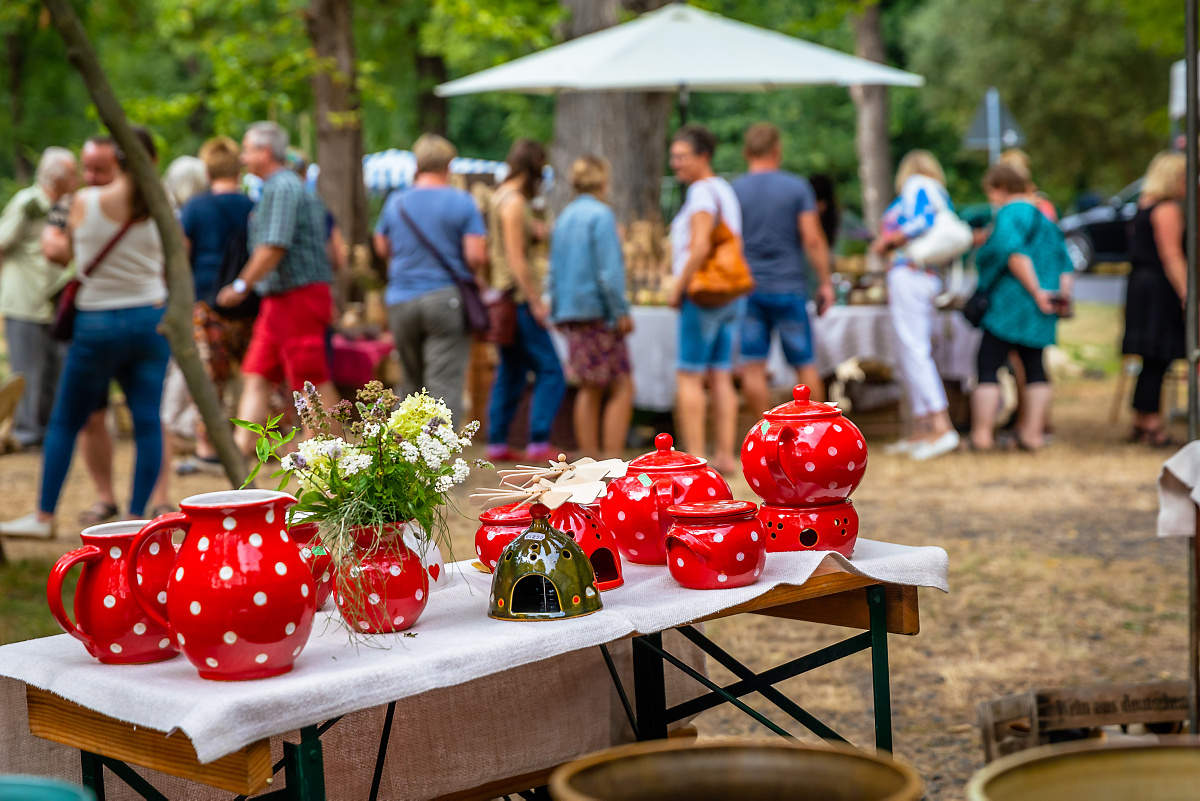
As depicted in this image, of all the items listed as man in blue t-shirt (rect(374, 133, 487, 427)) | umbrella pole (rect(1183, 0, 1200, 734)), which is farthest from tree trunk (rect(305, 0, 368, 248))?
umbrella pole (rect(1183, 0, 1200, 734))

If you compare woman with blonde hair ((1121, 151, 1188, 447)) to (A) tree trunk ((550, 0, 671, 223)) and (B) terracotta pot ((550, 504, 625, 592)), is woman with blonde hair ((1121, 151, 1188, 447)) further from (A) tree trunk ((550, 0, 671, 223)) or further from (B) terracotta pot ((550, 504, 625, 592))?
(B) terracotta pot ((550, 504, 625, 592))

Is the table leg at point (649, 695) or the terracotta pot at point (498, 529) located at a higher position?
the terracotta pot at point (498, 529)

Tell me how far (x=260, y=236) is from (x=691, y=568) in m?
4.35

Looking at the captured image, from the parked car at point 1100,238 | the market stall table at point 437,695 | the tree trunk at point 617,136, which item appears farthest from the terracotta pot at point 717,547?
the parked car at point 1100,238

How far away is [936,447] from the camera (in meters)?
8.18

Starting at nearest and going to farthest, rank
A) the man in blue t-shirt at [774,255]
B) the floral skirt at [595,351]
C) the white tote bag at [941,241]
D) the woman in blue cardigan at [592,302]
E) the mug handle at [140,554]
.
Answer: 1. the mug handle at [140,554]
2. the woman in blue cardigan at [592,302]
3. the floral skirt at [595,351]
4. the man in blue t-shirt at [774,255]
5. the white tote bag at [941,241]

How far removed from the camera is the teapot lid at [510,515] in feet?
7.95

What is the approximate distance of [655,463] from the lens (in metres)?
2.59

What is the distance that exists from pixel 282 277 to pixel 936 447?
4254 millimetres

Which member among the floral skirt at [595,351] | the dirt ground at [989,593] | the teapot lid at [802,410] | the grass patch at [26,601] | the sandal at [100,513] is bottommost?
the dirt ground at [989,593]

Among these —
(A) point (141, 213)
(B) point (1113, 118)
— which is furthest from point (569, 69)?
(B) point (1113, 118)

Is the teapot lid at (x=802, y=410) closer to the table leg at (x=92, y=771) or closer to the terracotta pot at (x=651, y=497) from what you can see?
the terracotta pot at (x=651, y=497)

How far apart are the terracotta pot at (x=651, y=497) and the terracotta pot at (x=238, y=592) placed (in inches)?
32.4

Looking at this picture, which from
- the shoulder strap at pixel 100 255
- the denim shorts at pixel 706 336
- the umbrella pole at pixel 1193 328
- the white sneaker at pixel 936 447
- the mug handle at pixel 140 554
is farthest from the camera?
the white sneaker at pixel 936 447
